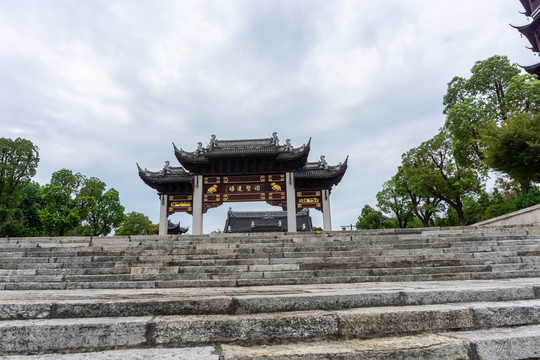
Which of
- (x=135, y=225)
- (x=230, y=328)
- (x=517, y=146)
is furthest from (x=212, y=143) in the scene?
(x=135, y=225)

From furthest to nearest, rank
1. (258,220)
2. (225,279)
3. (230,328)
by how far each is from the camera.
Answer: (258,220) → (225,279) → (230,328)

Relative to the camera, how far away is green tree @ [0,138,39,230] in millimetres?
19281

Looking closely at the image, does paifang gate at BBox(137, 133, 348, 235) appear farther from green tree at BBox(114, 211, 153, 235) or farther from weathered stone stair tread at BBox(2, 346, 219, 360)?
green tree at BBox(114, 211, 153, 235)

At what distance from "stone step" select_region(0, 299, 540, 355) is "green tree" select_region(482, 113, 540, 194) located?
1238 centimetres

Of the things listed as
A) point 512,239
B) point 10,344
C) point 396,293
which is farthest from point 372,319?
point 512,239

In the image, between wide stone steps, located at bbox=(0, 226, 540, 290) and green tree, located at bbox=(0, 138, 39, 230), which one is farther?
green tree, located at bbox=(0, 138, 39, 230)

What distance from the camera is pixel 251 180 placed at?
675 inches

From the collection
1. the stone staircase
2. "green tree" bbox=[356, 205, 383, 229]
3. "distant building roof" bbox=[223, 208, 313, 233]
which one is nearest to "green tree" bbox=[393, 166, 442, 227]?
"green tree" bbox=[356, 205, 383, 229]

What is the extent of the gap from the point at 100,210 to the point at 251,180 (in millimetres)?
17896

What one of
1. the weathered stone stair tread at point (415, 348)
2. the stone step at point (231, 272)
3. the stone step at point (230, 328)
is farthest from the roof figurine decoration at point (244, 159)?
the weathered stone stair tread at point (415, 348)

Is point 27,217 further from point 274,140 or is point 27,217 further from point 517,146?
point 517,146

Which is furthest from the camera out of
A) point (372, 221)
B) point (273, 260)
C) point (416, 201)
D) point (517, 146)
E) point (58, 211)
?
point (372, 221)

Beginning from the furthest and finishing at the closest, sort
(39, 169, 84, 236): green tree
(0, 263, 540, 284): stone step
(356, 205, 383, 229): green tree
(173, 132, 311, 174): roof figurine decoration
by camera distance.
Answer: (356, 205, 383, 229): green tree
(39, 169, 84, 236): green tree
(173, 132, 311, 174): roof figurine decoration
(0, 263, 540, 284): stone step

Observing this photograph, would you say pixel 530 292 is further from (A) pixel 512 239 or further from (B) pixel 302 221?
(B) pixel 302 221
